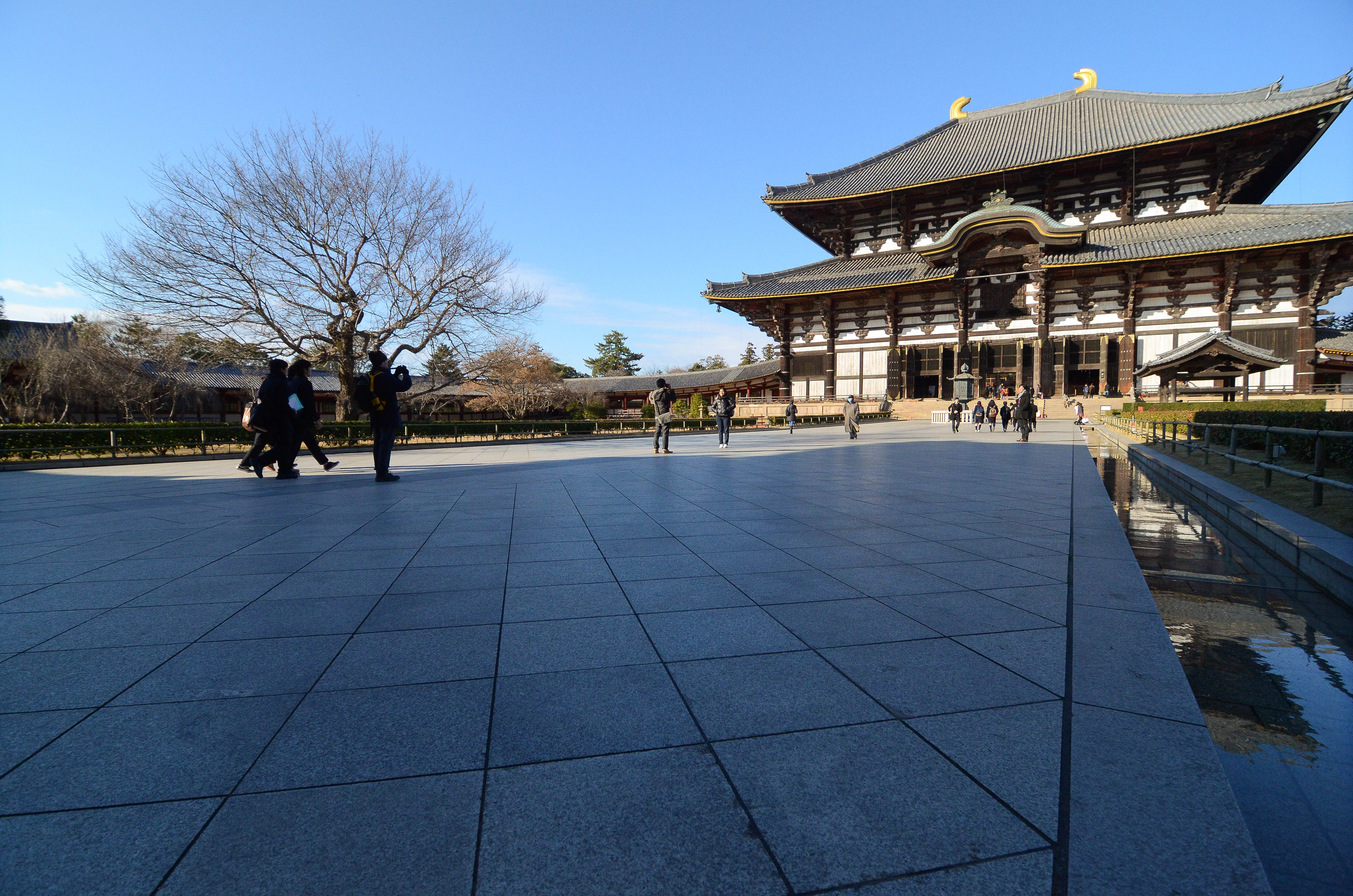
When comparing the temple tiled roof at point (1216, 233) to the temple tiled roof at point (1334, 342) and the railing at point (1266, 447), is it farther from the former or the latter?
the railing at point (1266, 447)

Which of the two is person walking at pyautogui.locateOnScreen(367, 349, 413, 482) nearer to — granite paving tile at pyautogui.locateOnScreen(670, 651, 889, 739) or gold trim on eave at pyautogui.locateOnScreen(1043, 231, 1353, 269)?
granite paving tile at pyautogui.locateOnScreen(670, 651, 889, 739)

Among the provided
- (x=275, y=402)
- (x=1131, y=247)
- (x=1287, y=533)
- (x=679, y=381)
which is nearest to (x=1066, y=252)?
(x=1131, y=247)

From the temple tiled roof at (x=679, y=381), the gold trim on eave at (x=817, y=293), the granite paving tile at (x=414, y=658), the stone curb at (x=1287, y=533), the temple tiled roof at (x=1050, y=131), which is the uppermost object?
the temple tiled roof at (x=1050, y=131)

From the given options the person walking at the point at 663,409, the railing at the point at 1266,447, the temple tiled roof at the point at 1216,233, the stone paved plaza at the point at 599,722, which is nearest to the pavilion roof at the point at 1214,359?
the railing at the point at 1266,447

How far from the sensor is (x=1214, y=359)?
1886 centimetres

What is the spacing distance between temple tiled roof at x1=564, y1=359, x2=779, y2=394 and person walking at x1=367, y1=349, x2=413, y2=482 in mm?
34118

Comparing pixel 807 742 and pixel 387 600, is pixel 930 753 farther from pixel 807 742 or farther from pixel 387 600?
pixel 387 600

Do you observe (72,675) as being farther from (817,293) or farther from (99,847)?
(817,293)

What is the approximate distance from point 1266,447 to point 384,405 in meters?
12.1

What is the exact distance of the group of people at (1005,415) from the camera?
18016 millimetres

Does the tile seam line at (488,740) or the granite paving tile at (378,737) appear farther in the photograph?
the granite paving tile at (378,737)

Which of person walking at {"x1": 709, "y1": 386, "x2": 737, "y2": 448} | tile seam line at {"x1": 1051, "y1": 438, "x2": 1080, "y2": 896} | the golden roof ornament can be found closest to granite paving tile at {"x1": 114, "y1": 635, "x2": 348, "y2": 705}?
tile seam line at {"x1": 1051, "y1": 438, "x2": 1080, "y2": 896}

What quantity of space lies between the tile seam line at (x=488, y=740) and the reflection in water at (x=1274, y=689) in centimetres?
191

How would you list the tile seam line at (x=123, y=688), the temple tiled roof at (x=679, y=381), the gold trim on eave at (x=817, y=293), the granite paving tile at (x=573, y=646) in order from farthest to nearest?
the temple tiled roof at (x=679, y=381)
the gold trim on eave at (x=817, y=293)
the granite paving tile at (x=573, y=646)
the tile seam line at (x=123, y=688)
